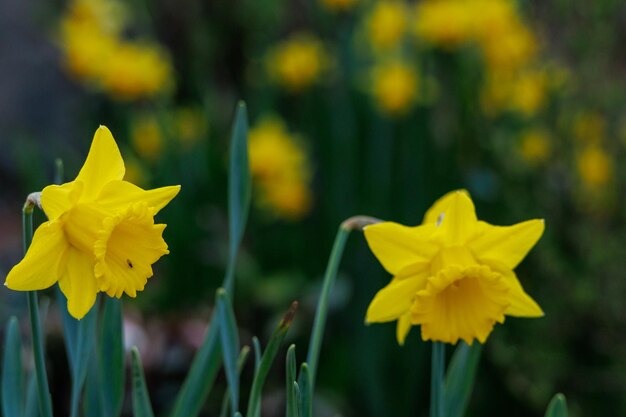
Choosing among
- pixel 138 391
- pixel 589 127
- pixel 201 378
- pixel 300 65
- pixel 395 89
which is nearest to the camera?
pixel 138 391

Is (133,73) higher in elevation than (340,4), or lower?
lower

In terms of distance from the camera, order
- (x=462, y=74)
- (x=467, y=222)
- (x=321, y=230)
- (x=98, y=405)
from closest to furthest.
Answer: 1. (x=467, y=222)
2. (x=98, y=405)
3. (x=321, y=230)
4. (x=462, y=74)

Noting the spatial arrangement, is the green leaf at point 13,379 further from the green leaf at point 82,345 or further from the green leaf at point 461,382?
the green leaf at point 461,382

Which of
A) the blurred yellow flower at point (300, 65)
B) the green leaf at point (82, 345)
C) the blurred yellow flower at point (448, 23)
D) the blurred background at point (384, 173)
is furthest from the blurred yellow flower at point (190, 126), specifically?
the green leaf at point (82, 345)

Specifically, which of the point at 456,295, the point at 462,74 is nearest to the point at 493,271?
the point at 456,295

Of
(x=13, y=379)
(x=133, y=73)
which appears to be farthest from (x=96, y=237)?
(x=133, y=73)

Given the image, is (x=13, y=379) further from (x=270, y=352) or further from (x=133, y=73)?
(x=133, y=73)

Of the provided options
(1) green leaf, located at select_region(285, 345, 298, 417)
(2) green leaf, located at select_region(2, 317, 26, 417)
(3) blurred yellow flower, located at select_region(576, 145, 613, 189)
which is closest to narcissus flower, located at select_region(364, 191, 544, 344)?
(1) green leaf, located at select_region(285, 345, 298, 417)

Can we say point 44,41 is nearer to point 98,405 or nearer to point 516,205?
point 516,205
